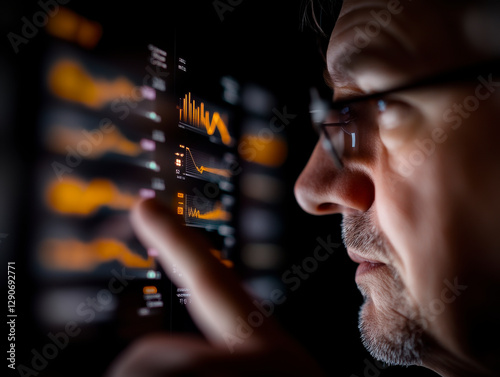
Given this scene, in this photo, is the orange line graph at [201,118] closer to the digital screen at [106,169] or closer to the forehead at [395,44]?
the digital screen at [106,169]

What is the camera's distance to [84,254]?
82cm

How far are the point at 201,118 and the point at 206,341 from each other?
33.4 inches

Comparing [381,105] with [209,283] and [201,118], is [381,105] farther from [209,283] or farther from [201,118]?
[201,118]

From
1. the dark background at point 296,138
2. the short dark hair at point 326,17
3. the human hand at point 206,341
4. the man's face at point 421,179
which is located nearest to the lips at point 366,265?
the man's face at point 421,179

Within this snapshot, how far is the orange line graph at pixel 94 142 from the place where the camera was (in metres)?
0.79

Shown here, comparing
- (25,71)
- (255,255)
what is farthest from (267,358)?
(255,255)

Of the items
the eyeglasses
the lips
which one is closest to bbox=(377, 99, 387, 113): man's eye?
the eyeglasses

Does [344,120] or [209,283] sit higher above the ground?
[344,120]

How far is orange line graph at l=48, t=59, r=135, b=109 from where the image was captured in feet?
2.61

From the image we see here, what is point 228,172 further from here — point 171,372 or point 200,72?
point 171,372

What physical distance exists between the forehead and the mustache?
21cm

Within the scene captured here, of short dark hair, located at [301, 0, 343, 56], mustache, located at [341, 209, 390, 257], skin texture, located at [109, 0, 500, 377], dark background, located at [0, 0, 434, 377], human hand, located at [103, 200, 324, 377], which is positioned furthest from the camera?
dark background, located at [0, 0, 434, 377]

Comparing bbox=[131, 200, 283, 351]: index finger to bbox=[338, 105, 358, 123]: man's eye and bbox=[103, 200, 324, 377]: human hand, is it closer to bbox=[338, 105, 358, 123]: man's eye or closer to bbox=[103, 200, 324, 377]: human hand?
bbox=[103, 200, 324, 377]: human hand

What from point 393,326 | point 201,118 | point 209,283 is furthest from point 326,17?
point 209,283
